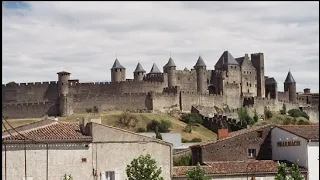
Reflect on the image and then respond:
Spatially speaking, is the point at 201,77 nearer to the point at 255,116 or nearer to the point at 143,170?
the point at 255,116

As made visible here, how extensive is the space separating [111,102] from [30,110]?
9666 mm

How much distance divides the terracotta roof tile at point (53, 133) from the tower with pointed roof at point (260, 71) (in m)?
71.2

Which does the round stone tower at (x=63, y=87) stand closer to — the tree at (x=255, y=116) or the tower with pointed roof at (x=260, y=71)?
the tree at (x=255, y=116)

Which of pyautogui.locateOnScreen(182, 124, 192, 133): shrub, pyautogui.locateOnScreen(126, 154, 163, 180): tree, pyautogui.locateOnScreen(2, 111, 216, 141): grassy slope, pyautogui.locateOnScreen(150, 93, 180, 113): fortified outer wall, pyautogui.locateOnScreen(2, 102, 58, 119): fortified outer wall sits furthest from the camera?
pyautogui.locateOnScreen(150, 93, 180, 113): fortified outer wall

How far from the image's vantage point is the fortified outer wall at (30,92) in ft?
273

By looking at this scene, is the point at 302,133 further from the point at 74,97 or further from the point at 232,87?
the point at 232,87

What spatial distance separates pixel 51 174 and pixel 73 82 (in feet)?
194

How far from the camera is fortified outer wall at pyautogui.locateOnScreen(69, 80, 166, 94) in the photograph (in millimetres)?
81688

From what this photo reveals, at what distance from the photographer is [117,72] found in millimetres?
86375

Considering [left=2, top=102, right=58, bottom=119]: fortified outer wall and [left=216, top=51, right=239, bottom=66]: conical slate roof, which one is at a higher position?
[left=216, top=51, right=239, bottom=66]: conical slate roof

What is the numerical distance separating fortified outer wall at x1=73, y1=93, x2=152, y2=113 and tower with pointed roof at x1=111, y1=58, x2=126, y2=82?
6.49 meters

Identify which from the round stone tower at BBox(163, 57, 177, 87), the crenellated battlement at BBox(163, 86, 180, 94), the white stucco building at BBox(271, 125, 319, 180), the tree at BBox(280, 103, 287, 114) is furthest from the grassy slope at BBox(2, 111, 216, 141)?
the white stucco building at BBox(271, 125, 319, 180)

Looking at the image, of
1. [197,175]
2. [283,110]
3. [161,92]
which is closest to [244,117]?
[161,92]

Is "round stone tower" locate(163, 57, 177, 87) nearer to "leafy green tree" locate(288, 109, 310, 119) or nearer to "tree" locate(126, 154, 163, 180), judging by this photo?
"leafy green tree" locate(288, 109, 310, 119)
